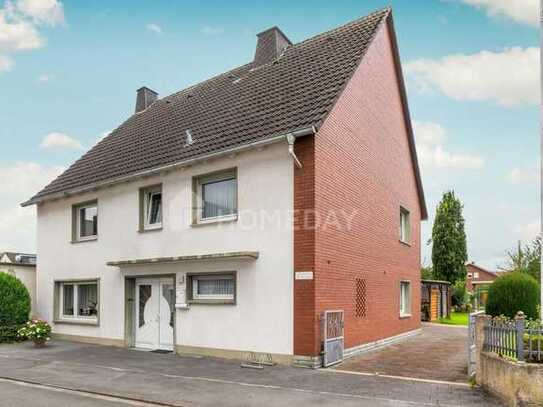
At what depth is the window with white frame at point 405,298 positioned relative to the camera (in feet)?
63.2

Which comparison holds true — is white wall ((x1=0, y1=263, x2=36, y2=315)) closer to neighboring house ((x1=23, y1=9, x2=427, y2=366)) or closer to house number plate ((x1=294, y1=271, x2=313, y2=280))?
neighboring house ((x1=23, y1=9, x2=427, y2=366))

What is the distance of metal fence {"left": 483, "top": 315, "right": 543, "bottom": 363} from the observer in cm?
856

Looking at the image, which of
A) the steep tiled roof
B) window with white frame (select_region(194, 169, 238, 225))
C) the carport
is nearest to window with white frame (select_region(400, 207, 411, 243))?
the steep tiled roof

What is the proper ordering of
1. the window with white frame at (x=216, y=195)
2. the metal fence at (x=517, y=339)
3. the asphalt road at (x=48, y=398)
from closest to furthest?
the metal fence at (x=517, y=339) → the asphalt road at (x=48, y=398) → the window with white frame at (x=216, y=195)

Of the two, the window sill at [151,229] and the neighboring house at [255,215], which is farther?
the window sill at [151,229]

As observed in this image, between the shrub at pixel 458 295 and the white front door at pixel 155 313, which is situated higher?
the white front door at pixel 155 313

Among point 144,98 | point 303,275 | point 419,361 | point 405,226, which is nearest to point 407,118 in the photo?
point 405,226

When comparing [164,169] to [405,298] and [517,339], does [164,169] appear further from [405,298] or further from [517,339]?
[405,298]

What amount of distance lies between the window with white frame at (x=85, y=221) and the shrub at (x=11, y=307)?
2432 mm

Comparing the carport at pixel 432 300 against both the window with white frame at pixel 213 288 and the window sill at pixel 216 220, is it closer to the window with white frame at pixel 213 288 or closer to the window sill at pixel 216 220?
the window with white frame at pixel 213 288

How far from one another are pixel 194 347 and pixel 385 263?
6.56 meters

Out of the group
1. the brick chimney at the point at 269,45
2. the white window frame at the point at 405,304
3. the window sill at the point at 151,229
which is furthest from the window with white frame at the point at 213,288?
the brick chimney at the point at 269,45

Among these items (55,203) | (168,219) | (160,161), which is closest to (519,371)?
(168,219)

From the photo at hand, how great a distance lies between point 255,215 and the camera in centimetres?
1312
